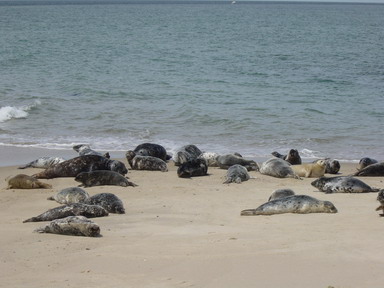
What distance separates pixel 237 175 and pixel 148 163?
5.57ft

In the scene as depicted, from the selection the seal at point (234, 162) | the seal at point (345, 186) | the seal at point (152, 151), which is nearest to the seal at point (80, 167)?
the seal at point (152, 151)

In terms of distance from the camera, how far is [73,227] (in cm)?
708

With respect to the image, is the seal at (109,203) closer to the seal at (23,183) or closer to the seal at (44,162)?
the seal at (23,183)

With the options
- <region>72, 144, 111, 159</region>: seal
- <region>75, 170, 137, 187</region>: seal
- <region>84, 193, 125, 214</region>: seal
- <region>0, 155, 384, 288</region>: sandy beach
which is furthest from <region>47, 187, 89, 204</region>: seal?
<region>72, 144, 111, 159</region>: seal

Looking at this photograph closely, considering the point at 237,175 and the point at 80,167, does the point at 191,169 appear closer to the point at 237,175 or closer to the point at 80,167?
the point at 237,175

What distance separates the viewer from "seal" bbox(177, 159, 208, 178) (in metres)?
11.1

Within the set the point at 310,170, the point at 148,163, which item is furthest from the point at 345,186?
the point at 148,163

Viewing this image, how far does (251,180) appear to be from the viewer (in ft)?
35.5

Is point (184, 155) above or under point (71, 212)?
under

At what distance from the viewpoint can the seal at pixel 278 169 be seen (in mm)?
11133

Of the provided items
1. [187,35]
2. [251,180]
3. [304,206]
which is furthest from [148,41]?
[304,206]

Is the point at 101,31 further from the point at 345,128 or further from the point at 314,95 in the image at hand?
the point at 345,128

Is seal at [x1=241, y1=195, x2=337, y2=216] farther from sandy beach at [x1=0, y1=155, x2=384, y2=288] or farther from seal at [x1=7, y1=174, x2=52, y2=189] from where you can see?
seal at [x1=7, y1=174, x2=52, y2=189]

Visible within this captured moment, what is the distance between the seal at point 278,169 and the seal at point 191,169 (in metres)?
0.93
